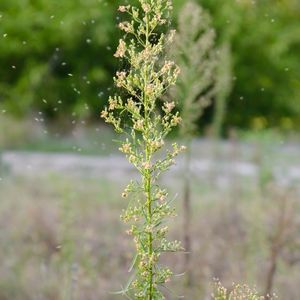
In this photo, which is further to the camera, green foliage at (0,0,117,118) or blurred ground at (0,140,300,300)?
green foliage at (0,0,117,118)

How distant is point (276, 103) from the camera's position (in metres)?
20.4

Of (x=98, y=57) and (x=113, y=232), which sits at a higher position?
(x=98, y=57)

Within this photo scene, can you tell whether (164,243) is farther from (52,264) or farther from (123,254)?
(123,254)

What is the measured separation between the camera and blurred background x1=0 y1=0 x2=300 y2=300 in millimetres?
6133

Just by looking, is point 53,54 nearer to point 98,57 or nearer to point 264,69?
point 98,57

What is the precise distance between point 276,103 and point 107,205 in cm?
1170

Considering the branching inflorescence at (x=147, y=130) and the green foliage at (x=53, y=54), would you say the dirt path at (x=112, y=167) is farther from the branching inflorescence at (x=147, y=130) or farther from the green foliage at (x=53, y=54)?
the branching inflorescence at (x=147, y=130)

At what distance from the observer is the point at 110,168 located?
13.0m

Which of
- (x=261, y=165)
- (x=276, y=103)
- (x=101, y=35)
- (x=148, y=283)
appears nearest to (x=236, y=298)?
(x=148, y=283)

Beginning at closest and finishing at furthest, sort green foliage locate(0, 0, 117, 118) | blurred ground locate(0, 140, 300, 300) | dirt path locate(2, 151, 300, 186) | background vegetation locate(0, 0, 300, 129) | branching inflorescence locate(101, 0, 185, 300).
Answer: branching inflorescence locate(101, 0, 185, 300), blurred ground locate(0, 140, 300, 300), dirt path locate(2, 151, 300, 186), green foliage locate(0, 0, 117, 118), background vegetation locate(0, 0, 300, 129)

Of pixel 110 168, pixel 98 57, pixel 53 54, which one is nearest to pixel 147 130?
pixel 110 168

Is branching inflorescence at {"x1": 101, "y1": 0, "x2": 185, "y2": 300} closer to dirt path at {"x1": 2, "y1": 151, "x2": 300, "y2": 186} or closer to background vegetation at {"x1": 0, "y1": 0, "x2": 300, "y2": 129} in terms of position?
dirt path at {"x1": 2, "y1": 151, "x2": 300, "y2": 186}

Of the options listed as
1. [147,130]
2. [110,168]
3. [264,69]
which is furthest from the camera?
[264,69]

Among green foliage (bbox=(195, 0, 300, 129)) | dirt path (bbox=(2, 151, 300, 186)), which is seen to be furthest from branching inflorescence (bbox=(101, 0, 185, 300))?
green foliage (bbox=(195, 0, 300, 129))
